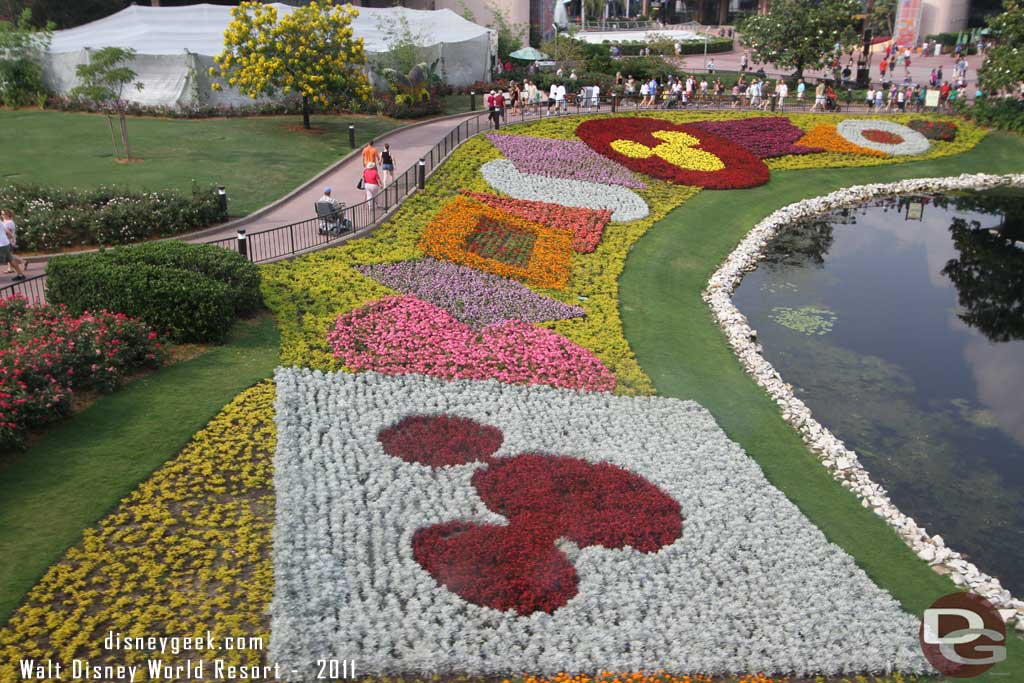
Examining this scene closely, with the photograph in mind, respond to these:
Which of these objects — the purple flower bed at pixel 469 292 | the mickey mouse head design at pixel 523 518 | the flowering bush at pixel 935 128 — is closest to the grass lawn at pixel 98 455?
the mickey mouse head design at pixel 523 518

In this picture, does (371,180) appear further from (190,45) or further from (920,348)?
(190,45)

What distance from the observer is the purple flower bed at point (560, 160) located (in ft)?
101

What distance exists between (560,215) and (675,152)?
1069 cm

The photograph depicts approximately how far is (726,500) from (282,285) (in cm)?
1126

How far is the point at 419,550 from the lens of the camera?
1131 centimetres

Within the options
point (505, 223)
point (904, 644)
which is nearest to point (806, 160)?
point (505, 223)

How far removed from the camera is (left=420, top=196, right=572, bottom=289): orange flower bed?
2205cm

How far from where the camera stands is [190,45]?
3747cm

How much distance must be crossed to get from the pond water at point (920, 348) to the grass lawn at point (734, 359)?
1171 mm

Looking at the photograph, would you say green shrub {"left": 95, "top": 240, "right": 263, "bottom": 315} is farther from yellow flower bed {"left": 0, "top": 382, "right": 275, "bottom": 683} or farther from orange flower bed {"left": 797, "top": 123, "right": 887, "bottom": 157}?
orange flower bed {"left": 797, "top": 123, "right": 887, "bottom": 157}

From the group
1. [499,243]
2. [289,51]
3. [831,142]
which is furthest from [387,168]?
[831,142]

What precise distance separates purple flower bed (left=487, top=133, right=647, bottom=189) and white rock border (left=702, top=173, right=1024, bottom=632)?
592cm

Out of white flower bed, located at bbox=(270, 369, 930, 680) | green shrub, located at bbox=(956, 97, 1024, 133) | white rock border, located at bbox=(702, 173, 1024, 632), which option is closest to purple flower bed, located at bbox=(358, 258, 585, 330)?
white rock border, located at bbox=(702, 173, 1024, 632)

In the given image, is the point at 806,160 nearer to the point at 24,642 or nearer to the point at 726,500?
the point at 726,500
